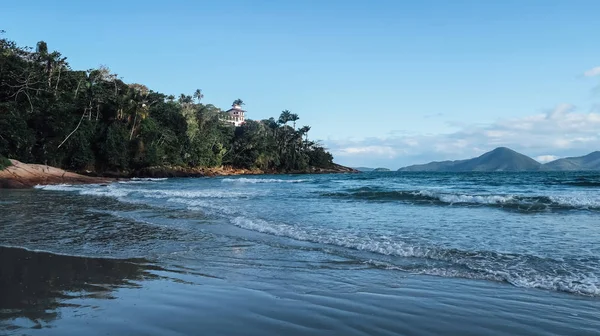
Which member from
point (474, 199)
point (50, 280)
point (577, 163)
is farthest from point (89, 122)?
point (577, 163)

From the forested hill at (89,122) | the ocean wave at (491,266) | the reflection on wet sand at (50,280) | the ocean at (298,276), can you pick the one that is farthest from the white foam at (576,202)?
the forested hill at (89,122)

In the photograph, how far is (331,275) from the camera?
5.80 m

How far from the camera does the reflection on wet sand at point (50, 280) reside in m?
3.90

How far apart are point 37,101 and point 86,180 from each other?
12.8 meters

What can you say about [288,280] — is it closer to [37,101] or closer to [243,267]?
[243,267]

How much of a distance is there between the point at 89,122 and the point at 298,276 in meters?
47.6

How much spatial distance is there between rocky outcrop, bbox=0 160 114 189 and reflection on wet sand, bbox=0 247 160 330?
80.9ft

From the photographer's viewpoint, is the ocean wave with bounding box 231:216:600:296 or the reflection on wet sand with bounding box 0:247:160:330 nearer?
the reflection on wet sand with bounding box 0:247:160:330

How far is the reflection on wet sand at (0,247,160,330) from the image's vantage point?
390 centimetres

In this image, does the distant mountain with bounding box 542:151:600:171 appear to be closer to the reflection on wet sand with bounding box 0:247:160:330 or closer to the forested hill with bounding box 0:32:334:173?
the forested hill with bounding box 0:32:334:173

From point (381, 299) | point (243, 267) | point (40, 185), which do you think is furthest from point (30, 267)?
point (40, 185)

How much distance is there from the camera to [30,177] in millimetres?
30062

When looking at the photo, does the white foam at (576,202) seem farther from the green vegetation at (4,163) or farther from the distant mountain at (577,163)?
the distant mountain at (577,163)

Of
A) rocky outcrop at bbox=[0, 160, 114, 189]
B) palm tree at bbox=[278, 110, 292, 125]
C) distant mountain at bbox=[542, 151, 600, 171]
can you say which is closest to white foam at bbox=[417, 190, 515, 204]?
rocky outcrop at bbox=[0, 160, 114, 189]
